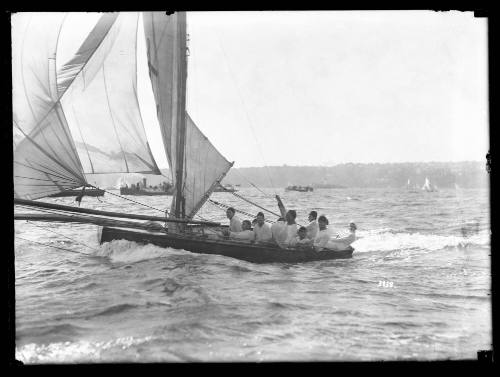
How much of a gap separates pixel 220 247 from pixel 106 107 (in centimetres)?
296

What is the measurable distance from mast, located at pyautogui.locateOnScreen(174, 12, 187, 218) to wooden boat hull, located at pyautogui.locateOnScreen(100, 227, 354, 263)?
1.87ft

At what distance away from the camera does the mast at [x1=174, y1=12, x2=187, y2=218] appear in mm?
7361

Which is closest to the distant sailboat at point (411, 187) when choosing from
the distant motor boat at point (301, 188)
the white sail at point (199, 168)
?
the distant motor boat at point (301, 188)

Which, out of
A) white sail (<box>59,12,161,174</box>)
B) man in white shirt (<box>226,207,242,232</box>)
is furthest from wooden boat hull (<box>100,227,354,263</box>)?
white sail (<box>59,12,161,174</box>)

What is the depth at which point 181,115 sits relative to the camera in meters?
8.36

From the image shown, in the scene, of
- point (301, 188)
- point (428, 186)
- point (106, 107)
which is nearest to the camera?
point (428, 186)

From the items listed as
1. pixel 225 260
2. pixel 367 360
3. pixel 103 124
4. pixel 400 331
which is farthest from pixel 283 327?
pixel 103 124

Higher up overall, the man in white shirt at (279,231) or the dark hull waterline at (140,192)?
the dark hull waterline at (140,192)

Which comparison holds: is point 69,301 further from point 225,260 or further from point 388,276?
point 388,276

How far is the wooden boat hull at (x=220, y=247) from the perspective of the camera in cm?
823

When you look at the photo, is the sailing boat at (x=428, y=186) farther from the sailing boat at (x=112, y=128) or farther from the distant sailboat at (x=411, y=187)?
the sailing boat at (x=112, y=128)

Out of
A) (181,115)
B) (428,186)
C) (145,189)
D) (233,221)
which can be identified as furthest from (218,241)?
(428,186)

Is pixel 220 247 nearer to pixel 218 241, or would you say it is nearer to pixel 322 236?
pixel 218 241

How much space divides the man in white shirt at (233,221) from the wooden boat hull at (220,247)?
0.23 m
